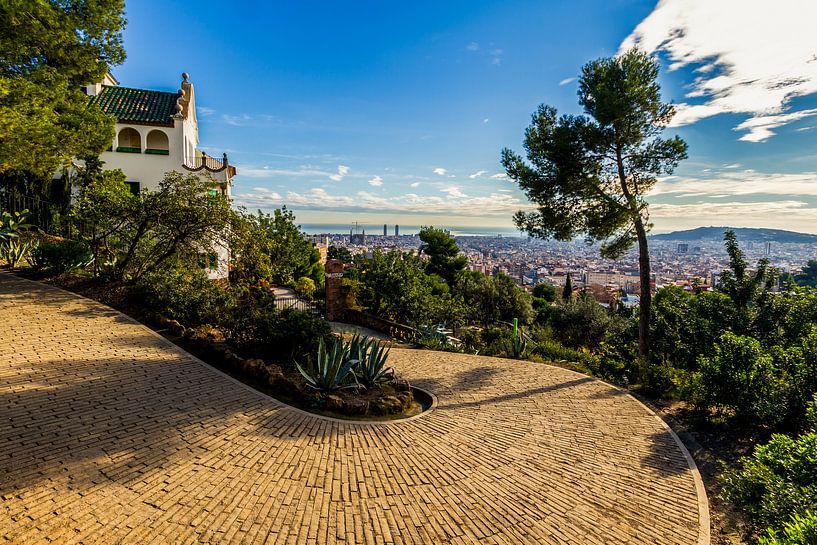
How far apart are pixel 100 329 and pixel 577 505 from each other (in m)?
9.23

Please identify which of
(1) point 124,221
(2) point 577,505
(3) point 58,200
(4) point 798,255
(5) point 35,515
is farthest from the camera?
(4) point 798,255

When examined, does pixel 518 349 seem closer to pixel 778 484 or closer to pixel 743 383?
pixel 743 383

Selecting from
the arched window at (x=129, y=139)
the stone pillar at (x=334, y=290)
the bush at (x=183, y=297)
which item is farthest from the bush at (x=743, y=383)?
the arched window at (x=129, y=139)

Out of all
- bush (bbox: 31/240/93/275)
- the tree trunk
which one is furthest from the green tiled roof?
the tree trunk

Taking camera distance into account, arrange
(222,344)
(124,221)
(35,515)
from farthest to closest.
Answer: (124,221)
(222,344)
(35,515)

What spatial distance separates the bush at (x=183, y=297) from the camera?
962 centimetres

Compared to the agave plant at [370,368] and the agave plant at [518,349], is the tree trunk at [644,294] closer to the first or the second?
the agave plant at [518,349]

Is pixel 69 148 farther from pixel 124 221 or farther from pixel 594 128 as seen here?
pixel 594 128

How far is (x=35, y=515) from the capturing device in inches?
129

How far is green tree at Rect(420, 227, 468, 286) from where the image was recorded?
3275 cm

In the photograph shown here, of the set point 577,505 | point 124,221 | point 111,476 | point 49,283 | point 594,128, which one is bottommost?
point 577,505

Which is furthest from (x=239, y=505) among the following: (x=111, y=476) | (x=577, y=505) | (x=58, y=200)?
(x=58, y=200)

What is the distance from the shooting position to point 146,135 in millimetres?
20594

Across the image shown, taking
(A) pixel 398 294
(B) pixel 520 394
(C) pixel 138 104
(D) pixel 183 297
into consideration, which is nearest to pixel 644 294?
(B) pixel 520 394
